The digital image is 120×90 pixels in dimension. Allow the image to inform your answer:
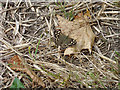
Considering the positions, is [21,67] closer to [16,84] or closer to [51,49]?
[16,84]

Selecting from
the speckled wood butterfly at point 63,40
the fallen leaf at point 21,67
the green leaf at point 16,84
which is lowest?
the green leaf at point 16,84

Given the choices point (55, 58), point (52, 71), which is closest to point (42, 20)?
point (55, 58)

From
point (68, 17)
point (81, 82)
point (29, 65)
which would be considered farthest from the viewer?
point (68, 17)

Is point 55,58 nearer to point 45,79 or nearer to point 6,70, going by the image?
point 45,79

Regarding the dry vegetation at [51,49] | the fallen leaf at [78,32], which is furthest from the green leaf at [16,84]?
the fallen leaf at [78,32]

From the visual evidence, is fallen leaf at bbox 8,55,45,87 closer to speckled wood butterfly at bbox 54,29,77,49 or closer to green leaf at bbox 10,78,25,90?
green leaf at bbox 10,78,25,90

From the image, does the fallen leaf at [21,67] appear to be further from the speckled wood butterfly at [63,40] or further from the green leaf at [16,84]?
the speckled wood butterfly at [63,40]

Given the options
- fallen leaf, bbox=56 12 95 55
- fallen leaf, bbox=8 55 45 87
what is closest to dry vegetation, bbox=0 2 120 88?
fallen leaf, bbox=8 55 45 87
